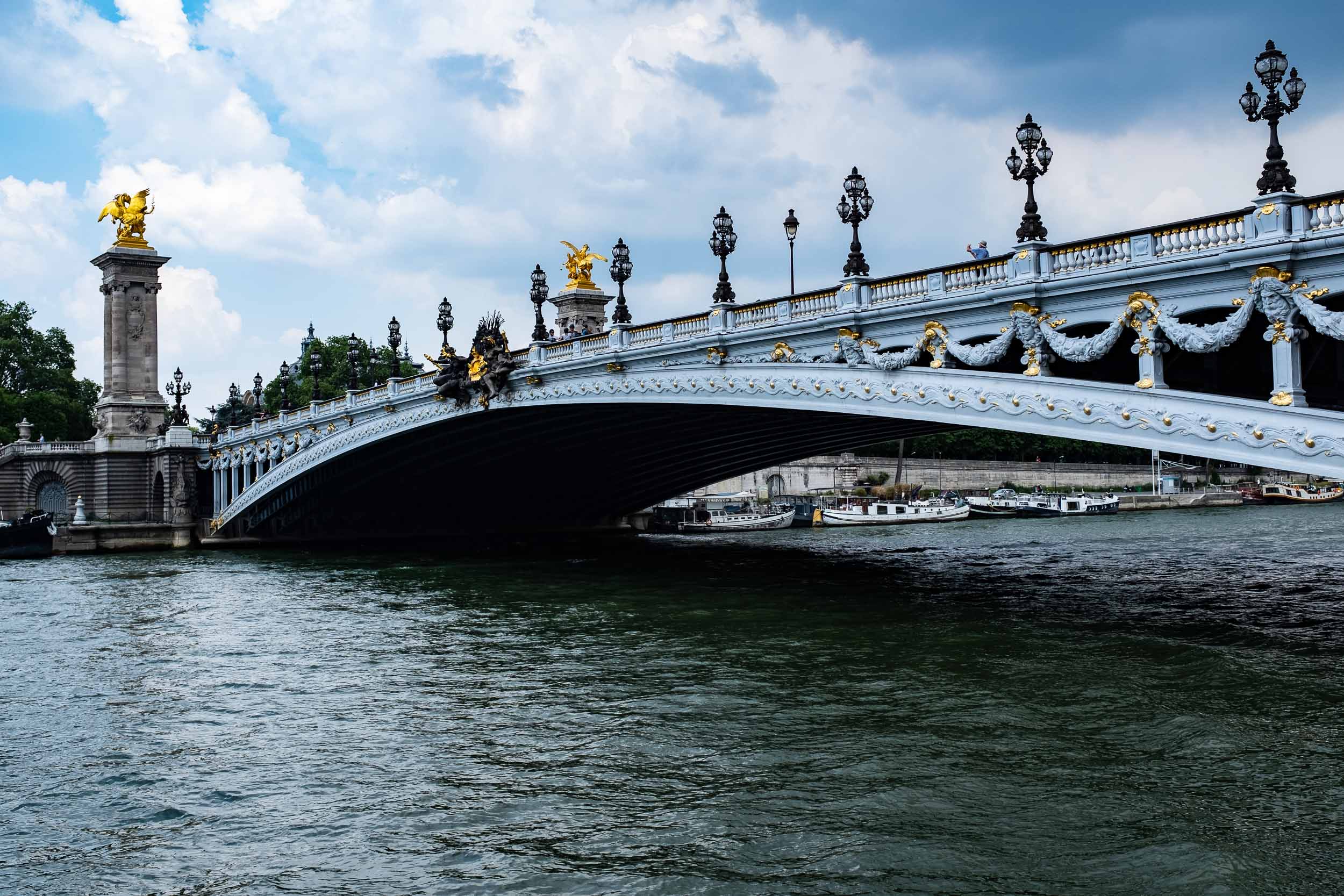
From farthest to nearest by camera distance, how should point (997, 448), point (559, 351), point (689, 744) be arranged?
point (997, 448) → point (559, 351) → point (689, 744)

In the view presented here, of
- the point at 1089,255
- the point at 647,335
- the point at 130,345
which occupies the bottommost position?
the point at 1089,255

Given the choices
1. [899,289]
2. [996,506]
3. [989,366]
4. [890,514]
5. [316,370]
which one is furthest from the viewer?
[996,506]

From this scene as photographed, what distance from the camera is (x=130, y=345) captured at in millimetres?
62844

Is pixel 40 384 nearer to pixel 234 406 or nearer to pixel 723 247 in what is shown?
pixel 234 406

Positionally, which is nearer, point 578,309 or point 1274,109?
point 1274,109

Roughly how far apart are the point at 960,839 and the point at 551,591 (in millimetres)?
21747

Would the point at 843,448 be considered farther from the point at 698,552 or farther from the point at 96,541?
the point at 96,541

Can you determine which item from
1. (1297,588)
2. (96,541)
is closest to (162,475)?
(96,541)

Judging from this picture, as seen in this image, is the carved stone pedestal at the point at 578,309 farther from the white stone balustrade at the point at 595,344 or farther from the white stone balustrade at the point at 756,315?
the white stone balustrade at the point at 756,315

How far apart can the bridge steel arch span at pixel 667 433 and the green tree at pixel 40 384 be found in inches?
1255

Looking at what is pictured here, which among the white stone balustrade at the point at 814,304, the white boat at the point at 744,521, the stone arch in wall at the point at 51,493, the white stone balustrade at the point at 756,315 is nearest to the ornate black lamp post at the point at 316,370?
the stone arch in wall at the point at 51,493

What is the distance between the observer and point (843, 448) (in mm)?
46062

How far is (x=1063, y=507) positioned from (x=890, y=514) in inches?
533

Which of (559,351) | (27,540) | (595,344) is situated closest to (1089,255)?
(595,344)
